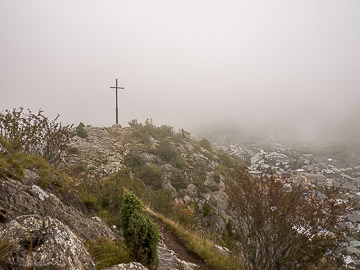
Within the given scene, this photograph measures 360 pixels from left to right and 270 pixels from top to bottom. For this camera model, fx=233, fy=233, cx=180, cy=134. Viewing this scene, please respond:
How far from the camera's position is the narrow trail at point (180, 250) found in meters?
8.34

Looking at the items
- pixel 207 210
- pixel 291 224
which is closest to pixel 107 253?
pixel 291 224

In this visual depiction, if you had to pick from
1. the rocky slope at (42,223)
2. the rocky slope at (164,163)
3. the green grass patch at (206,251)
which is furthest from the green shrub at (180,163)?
the rocky slope at (42,223)

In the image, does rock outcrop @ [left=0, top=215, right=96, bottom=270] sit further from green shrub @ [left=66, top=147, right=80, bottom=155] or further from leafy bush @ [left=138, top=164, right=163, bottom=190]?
green shrub @ [left=66, top=147, right=80, bottom=155]

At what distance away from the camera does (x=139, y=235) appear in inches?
209

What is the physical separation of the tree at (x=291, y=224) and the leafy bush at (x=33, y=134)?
8571mm

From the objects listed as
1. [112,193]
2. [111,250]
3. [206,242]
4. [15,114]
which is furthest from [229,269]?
[15,114]

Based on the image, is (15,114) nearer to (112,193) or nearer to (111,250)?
(112,193)

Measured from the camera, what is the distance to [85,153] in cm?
2009

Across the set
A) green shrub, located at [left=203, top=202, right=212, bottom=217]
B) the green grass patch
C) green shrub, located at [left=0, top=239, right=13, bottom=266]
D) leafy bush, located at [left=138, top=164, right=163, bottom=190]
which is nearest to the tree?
the green grass patch

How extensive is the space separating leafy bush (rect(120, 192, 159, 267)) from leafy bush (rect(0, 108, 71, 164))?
20.5 feet

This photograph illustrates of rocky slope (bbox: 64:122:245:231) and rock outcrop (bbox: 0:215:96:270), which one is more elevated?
rock outcrop (bbox: 0:215:96:270)

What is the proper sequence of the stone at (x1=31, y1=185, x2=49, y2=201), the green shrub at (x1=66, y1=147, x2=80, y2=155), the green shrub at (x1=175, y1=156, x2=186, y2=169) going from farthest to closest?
1. the green shrub at (x1=175, y1=156, x2=186, y2=169)
2. the green shrub at (x1=66, y1=147, x2=80, y2=155)
3. the stone at (x1=31, y1=185, x2=49, y2=201)

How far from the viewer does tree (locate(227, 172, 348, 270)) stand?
6703mm

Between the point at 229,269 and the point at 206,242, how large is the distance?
2.13 m
